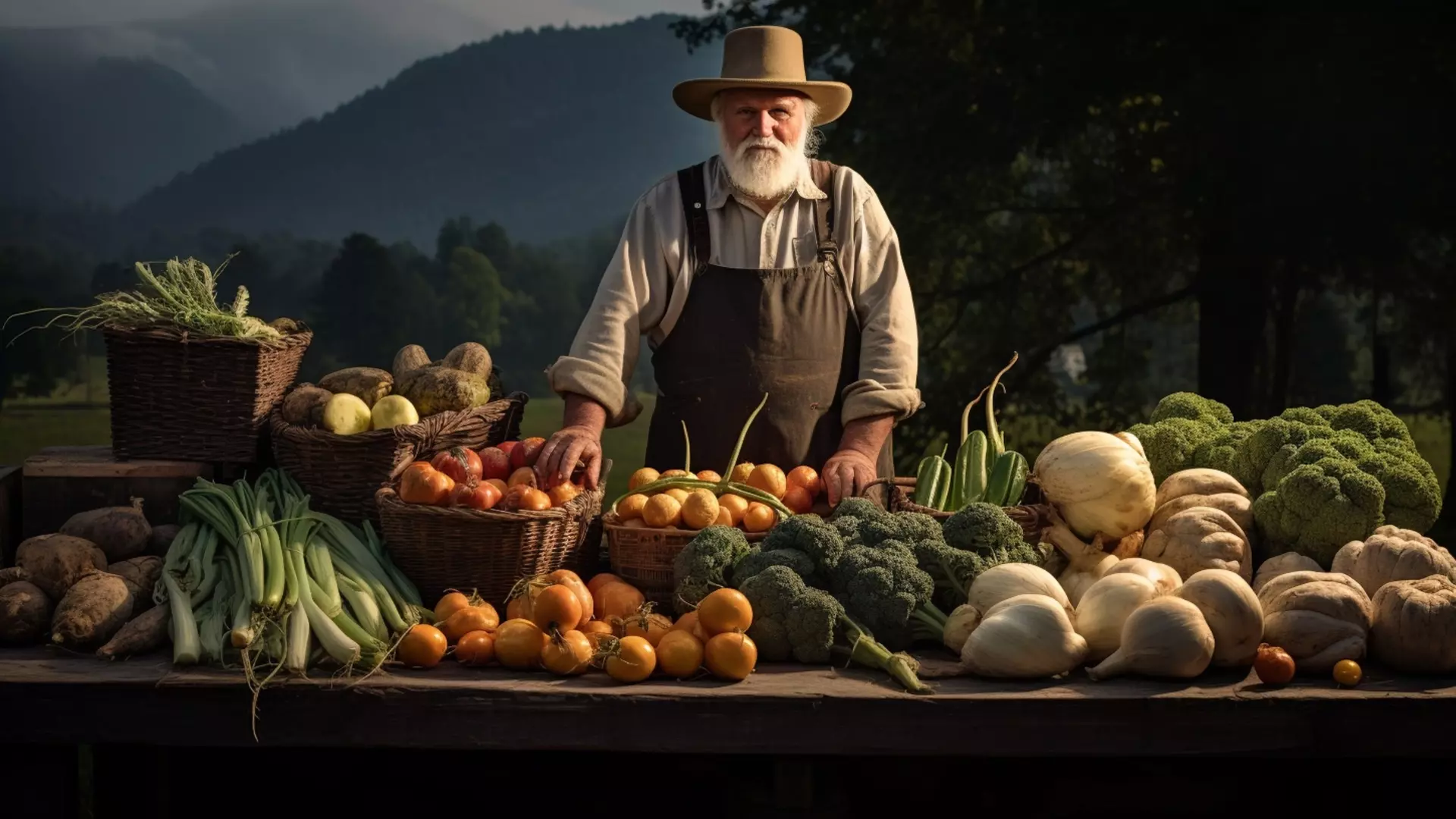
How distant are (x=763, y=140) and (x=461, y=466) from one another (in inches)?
68.9

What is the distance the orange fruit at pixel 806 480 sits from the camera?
3900mm

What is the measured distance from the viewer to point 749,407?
4.81m

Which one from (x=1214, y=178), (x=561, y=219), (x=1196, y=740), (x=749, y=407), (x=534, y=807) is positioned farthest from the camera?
(x=561, y=219)

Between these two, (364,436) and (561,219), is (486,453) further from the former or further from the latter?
(561,219)

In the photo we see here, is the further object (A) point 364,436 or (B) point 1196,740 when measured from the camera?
(A) point 364,436

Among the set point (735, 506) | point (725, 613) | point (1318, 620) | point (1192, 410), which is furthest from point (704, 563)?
point (1192, 410)

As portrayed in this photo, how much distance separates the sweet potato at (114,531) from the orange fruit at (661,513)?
5.01 ft

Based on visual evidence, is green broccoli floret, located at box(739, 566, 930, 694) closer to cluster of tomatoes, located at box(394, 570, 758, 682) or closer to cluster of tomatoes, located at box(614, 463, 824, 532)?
cluster of tomatoes, located at box(394, 570, 758, 682)

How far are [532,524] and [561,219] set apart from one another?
16.6 m

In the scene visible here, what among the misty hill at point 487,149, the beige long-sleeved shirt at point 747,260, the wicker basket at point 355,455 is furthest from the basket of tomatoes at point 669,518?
the misty hill at point 487,149

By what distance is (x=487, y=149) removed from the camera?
71.1ft

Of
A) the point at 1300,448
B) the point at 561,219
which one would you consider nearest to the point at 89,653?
the point at 1300,448

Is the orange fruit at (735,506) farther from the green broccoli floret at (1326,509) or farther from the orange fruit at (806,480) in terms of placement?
the green broccoli floret at (1326,509)

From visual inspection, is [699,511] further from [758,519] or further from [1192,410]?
[1192,410]
